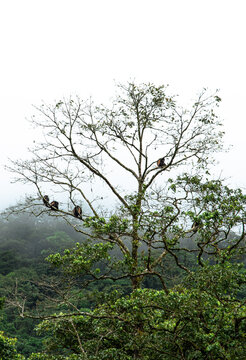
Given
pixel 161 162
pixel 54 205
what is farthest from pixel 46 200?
pixel 161 162

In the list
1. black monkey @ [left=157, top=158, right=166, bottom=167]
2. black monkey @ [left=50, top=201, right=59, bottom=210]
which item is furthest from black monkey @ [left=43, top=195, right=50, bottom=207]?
black monkey @ [left=157, top=158, right=166, bottom=167]

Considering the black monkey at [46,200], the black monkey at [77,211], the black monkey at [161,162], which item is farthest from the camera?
the black monkey at [161,162]

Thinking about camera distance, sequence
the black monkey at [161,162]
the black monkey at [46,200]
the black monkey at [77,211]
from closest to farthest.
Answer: the black monkey at [77,211], the black monkey at [46,200], the black monkey at [161,162]

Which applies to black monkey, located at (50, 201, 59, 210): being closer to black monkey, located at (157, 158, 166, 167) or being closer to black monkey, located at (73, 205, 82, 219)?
black monkey, located at (73, 205, 82, 219)

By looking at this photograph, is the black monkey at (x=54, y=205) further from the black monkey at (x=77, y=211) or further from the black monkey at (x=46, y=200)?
the black monkey at (x=77, y=211)

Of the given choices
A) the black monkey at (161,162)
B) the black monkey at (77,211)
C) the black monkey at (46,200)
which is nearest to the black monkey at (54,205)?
the black monkey at (46,200)

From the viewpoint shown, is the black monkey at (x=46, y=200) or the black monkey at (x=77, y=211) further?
the black monkey at (x=46, y=200)

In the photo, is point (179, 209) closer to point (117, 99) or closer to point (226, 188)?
point (226, 188)

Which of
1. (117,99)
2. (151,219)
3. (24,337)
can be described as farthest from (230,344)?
(24,337)

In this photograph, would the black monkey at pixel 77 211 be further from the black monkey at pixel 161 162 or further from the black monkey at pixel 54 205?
the black monkey at pixel 161 162

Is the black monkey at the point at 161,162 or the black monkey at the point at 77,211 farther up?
the black monkey at the point at 161,162

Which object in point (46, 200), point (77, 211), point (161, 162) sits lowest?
point (77, 211)

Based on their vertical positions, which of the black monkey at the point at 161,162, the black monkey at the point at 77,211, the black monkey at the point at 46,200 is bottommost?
the black monkey at the point at 77,211

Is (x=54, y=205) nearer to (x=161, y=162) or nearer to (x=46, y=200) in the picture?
(x=46, y=200)
